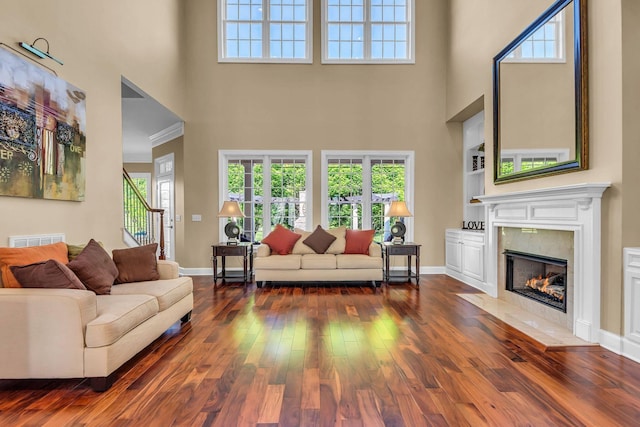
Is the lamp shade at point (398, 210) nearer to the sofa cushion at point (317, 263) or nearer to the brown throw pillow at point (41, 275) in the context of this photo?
the sofa cushion at point (317, 263)

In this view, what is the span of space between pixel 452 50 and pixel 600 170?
159 inches

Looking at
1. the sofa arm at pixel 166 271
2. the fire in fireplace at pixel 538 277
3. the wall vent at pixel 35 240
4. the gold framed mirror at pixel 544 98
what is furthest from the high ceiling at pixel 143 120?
the fire in fireplace at pixel 538 277

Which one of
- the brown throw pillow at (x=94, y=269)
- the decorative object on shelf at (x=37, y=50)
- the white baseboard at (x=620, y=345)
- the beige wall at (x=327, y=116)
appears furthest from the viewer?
the beige wall at (x=327, y=116)

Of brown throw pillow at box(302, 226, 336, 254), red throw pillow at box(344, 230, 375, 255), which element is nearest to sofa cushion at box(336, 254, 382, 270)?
red throw pillow at box(344, 230, 375, 255)

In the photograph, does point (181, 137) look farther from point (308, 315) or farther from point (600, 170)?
point (600, 170)

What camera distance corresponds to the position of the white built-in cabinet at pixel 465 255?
5.18 metres

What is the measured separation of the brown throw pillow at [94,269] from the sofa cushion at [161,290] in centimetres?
18

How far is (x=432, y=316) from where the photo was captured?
3.85 meters

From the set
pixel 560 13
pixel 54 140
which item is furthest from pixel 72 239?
pixel 560 13

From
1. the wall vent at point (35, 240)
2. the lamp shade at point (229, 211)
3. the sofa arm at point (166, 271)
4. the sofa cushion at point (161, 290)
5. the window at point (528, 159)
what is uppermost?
the window at point (528, 159)

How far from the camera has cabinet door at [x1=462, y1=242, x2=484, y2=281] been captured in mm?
5121

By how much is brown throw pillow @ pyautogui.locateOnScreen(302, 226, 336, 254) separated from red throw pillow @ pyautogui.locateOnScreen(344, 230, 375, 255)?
0.28 meters

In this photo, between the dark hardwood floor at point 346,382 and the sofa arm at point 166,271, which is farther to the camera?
the sofa arm at point 166,271

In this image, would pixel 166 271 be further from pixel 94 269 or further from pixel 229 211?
pixel 229 211
